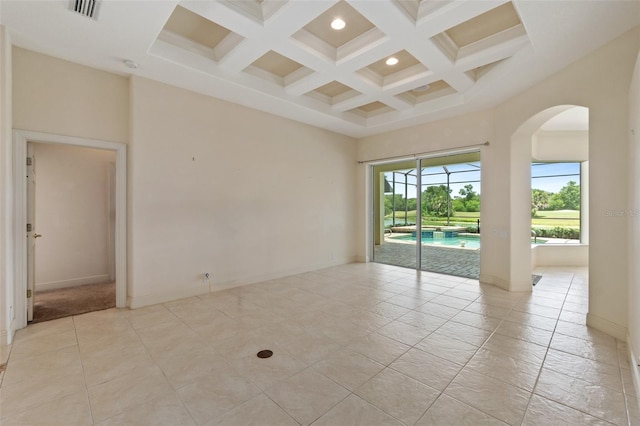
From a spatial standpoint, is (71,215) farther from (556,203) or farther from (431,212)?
(556,203)

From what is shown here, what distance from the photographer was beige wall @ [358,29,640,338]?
275 cm

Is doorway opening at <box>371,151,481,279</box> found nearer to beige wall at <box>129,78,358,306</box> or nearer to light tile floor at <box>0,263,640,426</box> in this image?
beige wall at <box>129,78,358,306</box>

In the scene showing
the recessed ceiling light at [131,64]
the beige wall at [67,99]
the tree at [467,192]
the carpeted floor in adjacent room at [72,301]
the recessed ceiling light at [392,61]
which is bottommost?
the carpeted floor in adjacent room at [72,301]

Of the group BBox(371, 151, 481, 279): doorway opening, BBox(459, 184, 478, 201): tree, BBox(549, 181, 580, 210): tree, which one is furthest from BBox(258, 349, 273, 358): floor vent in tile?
BBox(549, 181, 580, 210): tree

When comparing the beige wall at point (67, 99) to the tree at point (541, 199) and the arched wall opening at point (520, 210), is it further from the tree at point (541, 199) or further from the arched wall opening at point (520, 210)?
the tree at point (541, 199)

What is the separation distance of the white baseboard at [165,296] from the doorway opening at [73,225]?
2.26 ft

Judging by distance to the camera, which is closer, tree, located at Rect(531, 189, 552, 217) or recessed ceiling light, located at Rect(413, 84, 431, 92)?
recessed ceiling light, located at Rect(413, 84, 431, 92)

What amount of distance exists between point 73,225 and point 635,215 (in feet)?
23.5

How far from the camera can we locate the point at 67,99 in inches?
128

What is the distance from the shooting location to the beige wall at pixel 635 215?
2.08 meters

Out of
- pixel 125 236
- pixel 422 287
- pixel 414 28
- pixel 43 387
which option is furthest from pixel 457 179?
pixel 43 387

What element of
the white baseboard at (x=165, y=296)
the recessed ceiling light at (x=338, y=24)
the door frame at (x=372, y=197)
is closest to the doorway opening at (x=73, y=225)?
the white baseboard at (x=165, y=296)

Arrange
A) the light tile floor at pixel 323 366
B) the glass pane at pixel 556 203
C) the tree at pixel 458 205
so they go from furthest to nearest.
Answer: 1. the glass pane at pixel 556 203
2. the tree at pixel 458 205
3. the light tile floor at pixel 323 366

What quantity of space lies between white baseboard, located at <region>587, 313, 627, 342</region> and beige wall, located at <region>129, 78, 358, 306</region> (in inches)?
163
